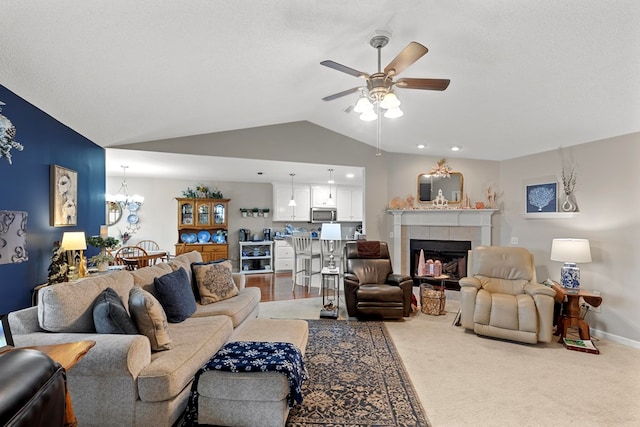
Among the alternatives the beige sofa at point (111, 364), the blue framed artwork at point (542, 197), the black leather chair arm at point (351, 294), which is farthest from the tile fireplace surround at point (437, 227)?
the beige sofa at point (111, 364)

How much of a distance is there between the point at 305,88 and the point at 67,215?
119 inches

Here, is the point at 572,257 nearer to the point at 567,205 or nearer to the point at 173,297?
the point at 567,205

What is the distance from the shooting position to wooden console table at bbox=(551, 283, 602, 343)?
329cm

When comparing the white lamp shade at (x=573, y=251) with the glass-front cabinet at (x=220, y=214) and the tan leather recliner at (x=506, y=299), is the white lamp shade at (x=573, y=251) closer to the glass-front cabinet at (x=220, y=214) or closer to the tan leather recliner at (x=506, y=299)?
the tan leather recliner at (x=506, y=299)

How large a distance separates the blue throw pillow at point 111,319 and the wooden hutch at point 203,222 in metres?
5.31

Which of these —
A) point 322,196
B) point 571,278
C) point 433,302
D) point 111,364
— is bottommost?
point 433,302

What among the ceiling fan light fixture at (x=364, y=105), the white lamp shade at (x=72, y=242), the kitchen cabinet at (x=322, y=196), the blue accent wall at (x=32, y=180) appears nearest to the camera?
the ceiling fan light fixture at (x=364, y=105)

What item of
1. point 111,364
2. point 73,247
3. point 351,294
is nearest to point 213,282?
point 73,247

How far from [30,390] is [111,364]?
135 centimetres

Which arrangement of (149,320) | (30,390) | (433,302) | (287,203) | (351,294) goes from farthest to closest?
(287,203) → (433,302) → (351,294) → (149,320) → (30,390)

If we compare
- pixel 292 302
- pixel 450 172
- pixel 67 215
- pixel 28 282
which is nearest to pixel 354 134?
pixel 450 172

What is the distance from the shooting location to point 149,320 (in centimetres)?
204

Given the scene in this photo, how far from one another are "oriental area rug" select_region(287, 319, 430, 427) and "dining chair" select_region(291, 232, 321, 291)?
2.05 m

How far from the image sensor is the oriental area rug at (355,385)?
2.06m
